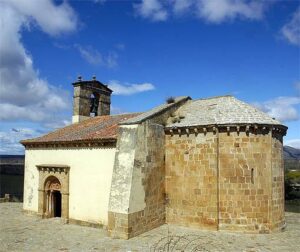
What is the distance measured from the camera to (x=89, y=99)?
71.5 feet

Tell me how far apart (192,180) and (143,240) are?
3.35 meters

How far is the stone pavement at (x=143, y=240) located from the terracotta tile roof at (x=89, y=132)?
151 inches

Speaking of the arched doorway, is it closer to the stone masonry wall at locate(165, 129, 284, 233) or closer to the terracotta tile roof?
the terracotta tile roof

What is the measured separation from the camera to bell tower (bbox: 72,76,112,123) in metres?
21.1

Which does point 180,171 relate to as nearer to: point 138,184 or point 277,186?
point 138,184

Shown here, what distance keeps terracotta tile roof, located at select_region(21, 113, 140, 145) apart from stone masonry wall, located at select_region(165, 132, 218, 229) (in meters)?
2.73

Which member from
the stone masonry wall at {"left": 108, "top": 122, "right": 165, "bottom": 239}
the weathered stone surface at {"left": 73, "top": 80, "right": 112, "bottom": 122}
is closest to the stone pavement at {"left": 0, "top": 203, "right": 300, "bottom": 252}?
the stone masonry wall at {"left": 108, "top": 122, "right": 165, "bottom": 239}

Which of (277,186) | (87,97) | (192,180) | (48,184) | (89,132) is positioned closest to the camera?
(277,186)

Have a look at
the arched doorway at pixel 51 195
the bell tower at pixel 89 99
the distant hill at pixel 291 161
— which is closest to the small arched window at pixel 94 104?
the bell tower at pixel 89 99

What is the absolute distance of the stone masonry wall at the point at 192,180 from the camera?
13.9 m

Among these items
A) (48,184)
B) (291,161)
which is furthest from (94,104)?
(291,161)

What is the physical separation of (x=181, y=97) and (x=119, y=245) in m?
8.09

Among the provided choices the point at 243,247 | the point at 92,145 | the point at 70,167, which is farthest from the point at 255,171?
the point at 70,167

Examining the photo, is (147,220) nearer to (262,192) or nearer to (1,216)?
(262,192)
